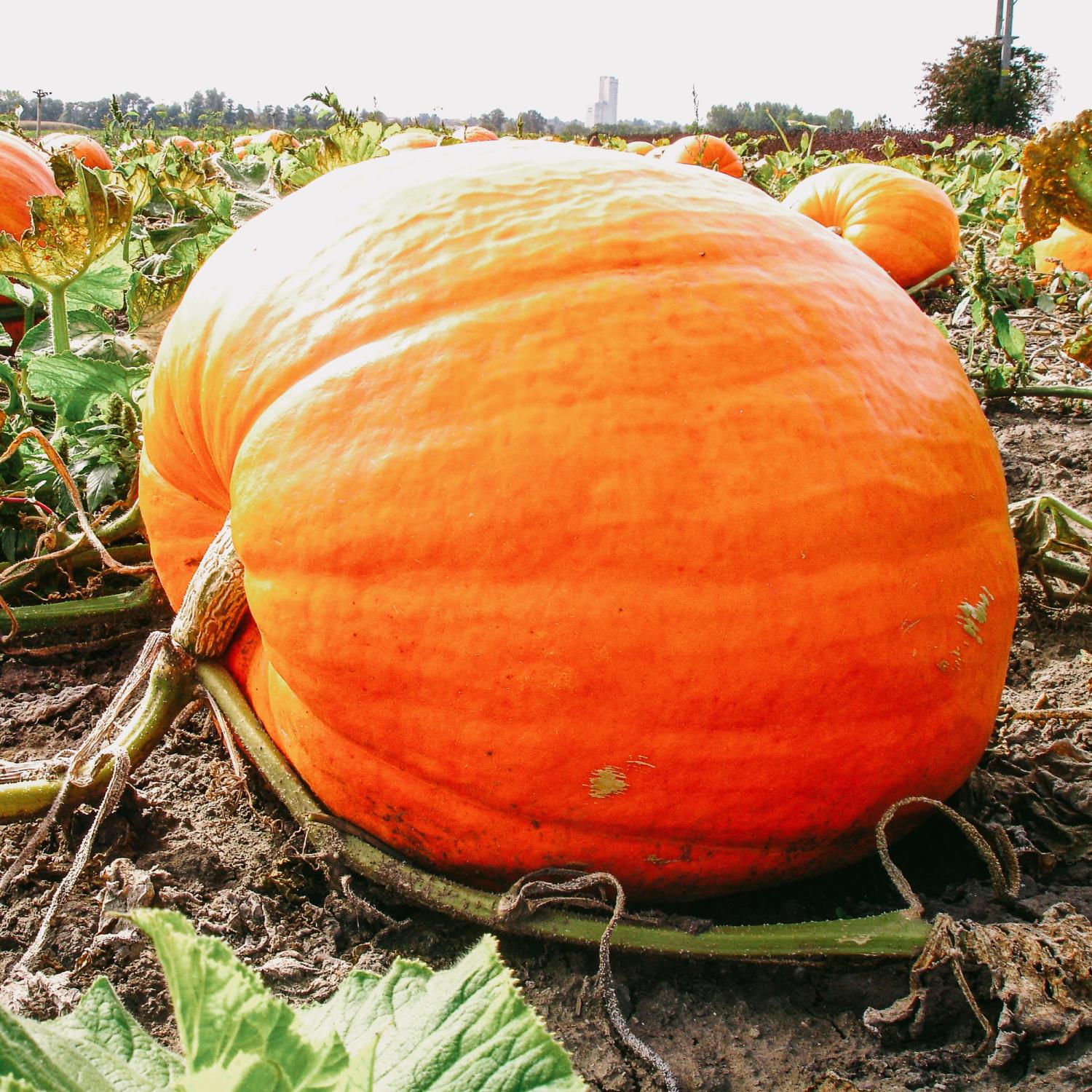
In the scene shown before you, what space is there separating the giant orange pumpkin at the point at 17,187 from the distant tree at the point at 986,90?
76.3ft

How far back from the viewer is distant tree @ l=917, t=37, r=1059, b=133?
2384 centimetres

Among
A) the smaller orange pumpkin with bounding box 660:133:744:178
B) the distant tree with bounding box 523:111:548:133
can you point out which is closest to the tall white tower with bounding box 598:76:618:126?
the distant tree with bounding box 523:111:548:133

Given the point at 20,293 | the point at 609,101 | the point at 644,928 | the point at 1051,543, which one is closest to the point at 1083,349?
the point at 1051,543

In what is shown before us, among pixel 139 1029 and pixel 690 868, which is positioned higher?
pixel 139 1029

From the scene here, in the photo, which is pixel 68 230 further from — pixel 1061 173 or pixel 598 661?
pixel 1061 173

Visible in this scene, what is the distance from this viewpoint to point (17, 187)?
3.93 meters

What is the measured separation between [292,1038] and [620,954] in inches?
26.7

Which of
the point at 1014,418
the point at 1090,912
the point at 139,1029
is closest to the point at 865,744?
the point at 1090,912

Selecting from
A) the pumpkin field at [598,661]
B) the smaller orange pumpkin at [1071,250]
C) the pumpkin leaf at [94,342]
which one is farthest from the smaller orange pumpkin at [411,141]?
the pumpkin field at [598,661]

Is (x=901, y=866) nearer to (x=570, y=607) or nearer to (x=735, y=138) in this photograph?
(x=570, y=607)

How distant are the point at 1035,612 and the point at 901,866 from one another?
848mm

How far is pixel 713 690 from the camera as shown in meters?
1.12

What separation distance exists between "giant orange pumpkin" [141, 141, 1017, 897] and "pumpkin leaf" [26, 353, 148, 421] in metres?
0.76

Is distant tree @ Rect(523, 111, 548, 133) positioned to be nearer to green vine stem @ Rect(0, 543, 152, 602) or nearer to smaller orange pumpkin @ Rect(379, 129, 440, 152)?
smaller orange pumpkin @ Rect(379, 129, 440, 152)
